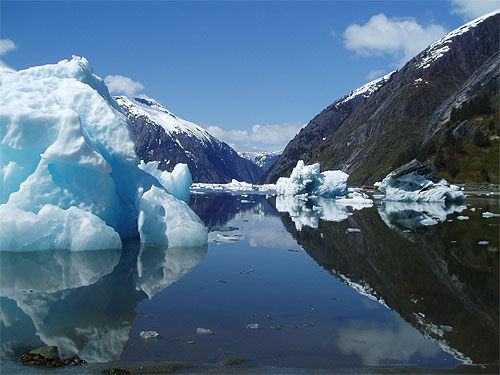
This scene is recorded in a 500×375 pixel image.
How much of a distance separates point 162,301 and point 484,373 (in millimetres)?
7982

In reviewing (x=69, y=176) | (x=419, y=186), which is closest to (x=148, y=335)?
(x=69, y=176)

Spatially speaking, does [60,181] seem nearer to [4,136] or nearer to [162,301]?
[4,136]

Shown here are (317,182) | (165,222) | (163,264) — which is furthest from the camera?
(317,182)

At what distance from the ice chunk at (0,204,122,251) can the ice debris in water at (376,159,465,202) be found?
4629 cm

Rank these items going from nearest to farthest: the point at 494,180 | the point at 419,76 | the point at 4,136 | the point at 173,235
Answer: the point at 4,136
the point at 173,235
the point at 494,180
the point at 419,76

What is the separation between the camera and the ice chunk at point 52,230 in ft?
53.7

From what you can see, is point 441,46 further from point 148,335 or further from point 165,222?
point 148,335

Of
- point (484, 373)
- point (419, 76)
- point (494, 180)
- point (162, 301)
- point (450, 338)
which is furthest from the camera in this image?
point (419, 76)

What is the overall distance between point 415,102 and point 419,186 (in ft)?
336

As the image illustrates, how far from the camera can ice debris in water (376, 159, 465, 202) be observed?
5309 centimetres

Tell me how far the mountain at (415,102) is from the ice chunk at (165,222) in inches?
4102

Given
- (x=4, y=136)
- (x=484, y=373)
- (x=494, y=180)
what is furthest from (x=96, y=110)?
(x=494, y=180)

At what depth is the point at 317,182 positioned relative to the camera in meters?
70.2

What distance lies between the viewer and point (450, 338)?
9.11 m
